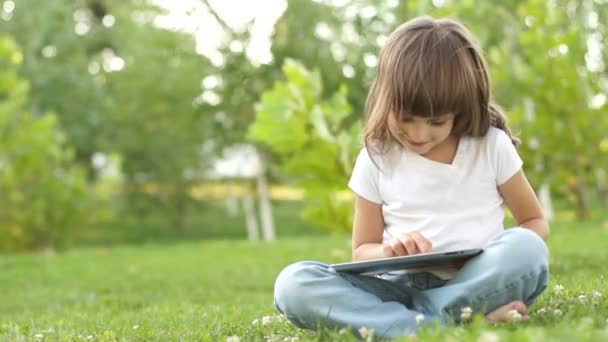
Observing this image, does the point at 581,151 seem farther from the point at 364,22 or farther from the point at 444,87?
the point at 444,87

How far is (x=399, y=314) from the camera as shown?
3.11 meters

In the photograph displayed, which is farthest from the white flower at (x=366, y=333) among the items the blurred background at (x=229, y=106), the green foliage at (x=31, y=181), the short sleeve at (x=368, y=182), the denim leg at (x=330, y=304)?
the green foliage at (x=31, y=181)

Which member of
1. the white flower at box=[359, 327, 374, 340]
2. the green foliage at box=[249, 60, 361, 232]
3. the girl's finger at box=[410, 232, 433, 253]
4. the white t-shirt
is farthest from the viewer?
the green foliage at box=[249, 60, 361, 232]

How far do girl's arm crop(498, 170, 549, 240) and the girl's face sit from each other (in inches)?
12.0

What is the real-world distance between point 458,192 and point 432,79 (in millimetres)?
455

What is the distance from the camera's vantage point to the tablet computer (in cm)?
285

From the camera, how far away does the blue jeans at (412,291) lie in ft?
9.54

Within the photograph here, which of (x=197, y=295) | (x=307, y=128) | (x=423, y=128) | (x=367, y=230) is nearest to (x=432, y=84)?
(x=423, y=128)

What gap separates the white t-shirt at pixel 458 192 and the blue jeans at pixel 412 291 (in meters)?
0.19

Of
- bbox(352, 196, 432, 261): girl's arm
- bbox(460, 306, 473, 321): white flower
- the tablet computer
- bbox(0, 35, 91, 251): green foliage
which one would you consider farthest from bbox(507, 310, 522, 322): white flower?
bbox(0, 35, 91, 251): green foliage

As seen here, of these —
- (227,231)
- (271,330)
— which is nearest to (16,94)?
(271,330)

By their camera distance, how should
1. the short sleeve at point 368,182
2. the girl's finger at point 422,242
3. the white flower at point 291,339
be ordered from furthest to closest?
the short sleeve at point 368,182, the girl's finger at point 422,242, the white flower at point 291,339

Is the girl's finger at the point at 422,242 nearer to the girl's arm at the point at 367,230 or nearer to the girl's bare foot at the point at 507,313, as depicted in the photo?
the girl's arm at the point at 367,230

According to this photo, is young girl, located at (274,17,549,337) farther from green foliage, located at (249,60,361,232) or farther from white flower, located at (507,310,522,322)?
green foliage, located at (249,60,361,232)
